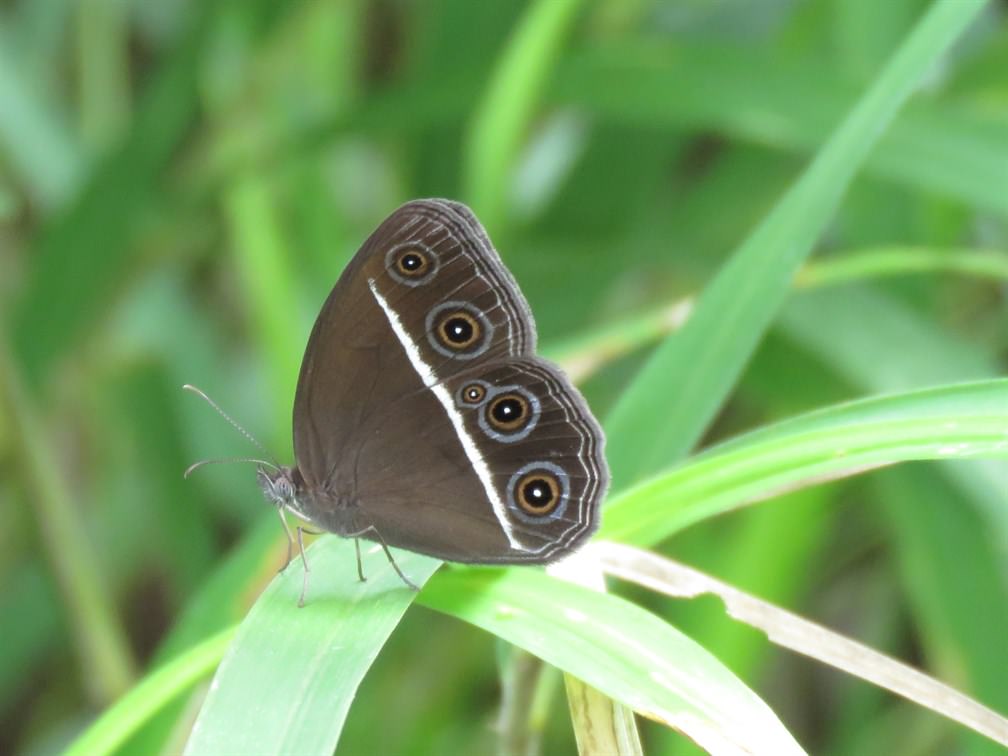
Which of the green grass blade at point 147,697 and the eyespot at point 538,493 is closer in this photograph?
the green grass blade at point 147,697

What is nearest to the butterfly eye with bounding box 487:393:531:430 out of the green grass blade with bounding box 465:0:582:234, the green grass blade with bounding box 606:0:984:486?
the green grass blade with bounding box 606:0:984:486

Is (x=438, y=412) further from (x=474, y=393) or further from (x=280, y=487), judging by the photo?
(x=280, y=487)

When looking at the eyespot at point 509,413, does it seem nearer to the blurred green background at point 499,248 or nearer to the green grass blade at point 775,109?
the blurred green background at point 499,248

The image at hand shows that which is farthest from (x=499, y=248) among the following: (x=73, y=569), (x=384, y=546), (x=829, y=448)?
(x=829, y=448)

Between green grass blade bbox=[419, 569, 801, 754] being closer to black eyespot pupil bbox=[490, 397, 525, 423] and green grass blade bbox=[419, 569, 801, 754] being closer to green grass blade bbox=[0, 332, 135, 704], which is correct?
black eyespot pupil bbox=[490, 397, 525, 423]

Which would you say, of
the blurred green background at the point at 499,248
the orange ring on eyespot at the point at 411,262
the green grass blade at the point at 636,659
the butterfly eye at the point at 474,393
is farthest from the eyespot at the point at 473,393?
the blurred green background at the point at 499,248
